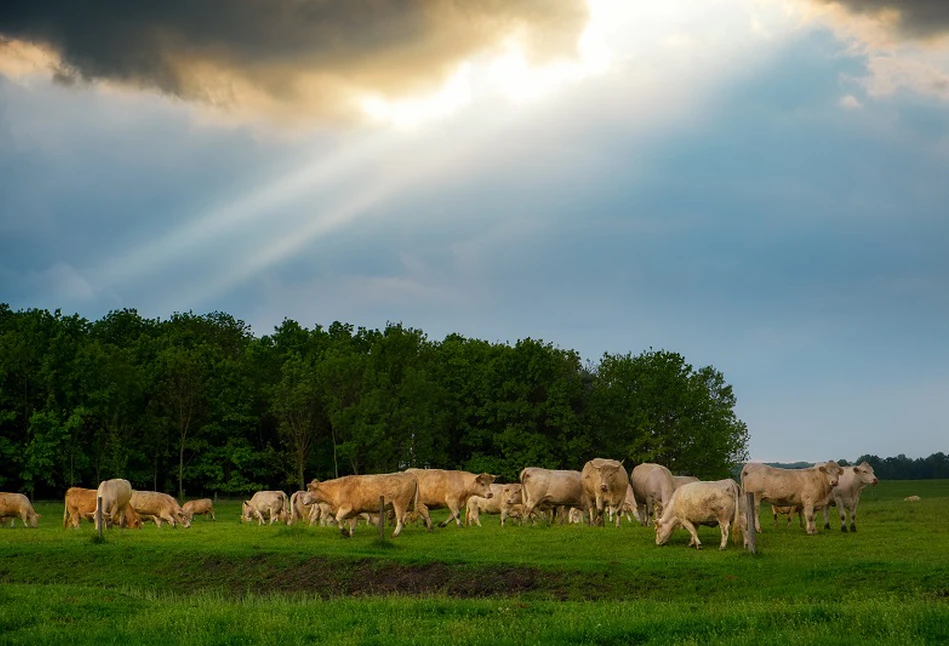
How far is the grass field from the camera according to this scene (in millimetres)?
15711

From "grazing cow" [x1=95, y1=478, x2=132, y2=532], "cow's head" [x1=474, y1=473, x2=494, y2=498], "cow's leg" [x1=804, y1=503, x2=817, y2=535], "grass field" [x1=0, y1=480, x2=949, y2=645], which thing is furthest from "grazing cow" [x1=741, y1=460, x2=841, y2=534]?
"grazing cow" [x1=95, y1=478, x2=132, y2=532]

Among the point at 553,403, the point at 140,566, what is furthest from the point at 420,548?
the point at 553,403

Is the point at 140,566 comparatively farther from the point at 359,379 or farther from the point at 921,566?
the point at 359,379

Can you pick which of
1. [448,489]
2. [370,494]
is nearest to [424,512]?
[448,489]

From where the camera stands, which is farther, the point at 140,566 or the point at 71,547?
the point at 71,547

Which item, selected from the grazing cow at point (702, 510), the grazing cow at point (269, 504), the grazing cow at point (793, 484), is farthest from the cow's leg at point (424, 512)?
the grazing cow at point (269, 504)

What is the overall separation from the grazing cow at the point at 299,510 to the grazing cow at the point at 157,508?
18.0 ft

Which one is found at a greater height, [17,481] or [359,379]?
[359,379]

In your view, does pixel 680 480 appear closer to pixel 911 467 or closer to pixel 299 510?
pixel 299 510

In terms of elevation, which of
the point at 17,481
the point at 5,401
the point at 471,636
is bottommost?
the point at 471,636

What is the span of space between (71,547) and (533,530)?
16.9 m

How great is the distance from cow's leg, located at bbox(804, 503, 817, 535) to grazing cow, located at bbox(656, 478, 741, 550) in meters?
5.11

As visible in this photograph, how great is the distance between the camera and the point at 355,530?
1614 inches

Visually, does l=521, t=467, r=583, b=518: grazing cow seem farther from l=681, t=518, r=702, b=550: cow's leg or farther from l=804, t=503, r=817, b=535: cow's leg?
l=681, t=518, r=702, b=550: cow's leg
